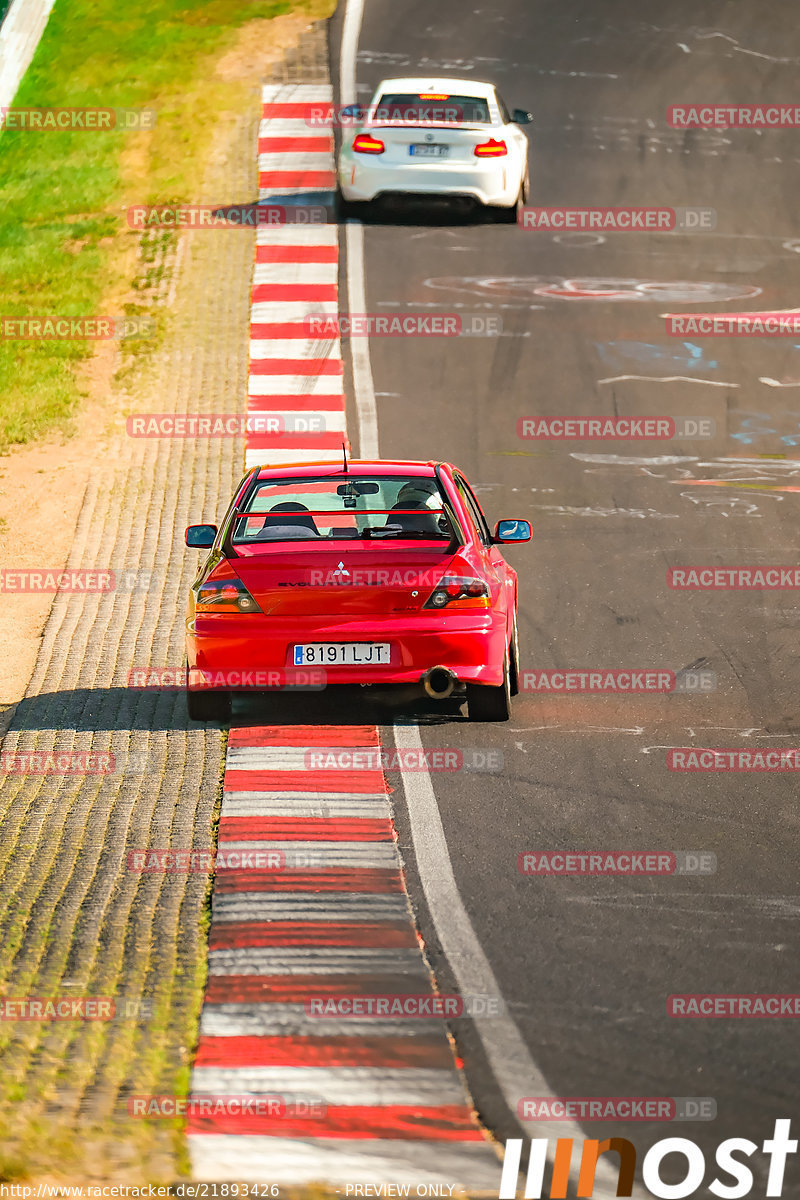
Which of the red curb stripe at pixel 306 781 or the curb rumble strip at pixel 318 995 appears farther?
the red curb stripe at pixel 306 781

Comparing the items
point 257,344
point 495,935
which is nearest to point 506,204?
point 257,344

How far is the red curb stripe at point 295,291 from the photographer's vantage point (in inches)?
810

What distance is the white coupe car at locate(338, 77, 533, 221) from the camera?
20.3 m

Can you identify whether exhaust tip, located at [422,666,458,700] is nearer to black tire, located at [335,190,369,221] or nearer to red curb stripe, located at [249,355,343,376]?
red curb stripe, located at [249,355,343,376]

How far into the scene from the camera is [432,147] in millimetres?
20328

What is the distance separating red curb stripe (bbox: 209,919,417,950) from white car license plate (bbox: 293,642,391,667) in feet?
8.43

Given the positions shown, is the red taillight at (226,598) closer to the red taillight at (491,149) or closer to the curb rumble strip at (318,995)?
the curb rumble strip at (318,995)

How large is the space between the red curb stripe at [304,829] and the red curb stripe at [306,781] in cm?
44

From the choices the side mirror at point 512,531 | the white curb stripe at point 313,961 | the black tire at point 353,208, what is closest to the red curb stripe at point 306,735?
the side mirror at point 512,531

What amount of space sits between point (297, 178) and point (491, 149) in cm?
487

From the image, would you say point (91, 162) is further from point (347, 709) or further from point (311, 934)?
point (311, 934)

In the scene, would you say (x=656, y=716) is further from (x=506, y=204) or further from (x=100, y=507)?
(x=506, y=204)

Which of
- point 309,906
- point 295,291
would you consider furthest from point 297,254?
point 309,906

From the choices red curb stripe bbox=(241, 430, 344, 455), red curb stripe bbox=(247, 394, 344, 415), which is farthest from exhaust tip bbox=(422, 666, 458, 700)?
red curb stripe bbox=(247, 394, 344, 415)
